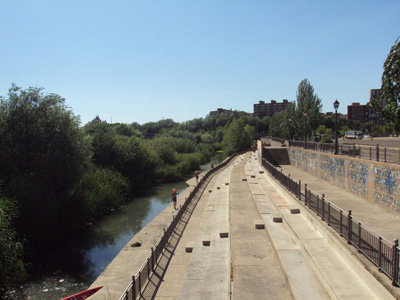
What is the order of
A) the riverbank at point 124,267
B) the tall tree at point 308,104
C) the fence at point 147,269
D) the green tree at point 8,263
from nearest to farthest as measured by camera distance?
the fence at point 147,269
the riverbank at point 124,267
the green tree at point 8,263
the tall tree at point 308,104

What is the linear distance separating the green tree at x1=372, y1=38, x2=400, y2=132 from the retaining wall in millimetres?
2413

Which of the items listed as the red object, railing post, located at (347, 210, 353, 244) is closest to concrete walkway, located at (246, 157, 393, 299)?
railing post, located at (347, 210, 353, 244)

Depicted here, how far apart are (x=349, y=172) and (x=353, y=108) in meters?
173

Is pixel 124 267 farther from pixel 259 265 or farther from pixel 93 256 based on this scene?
pixel 259 265

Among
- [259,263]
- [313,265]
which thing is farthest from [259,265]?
[313,265]

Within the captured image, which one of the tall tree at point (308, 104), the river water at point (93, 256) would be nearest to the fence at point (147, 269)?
the river water at point (93, 256)

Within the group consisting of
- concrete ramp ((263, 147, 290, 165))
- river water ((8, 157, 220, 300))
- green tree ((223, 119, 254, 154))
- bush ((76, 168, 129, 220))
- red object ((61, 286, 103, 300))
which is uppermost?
green tree ((223, 119, 254, 154))

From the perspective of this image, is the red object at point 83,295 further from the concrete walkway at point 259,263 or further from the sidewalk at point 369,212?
the sidewalk at point 369,212

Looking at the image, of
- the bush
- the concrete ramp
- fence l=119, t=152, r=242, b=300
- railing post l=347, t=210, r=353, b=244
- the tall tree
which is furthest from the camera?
the tall tree

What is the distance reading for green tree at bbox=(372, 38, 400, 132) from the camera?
48.5ft

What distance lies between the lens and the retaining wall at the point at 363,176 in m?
13.6

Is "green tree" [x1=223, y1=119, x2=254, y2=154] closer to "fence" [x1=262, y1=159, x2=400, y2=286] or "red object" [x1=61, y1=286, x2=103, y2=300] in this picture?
"fence" [x1=262, y1=159, x2=400, y2=286]

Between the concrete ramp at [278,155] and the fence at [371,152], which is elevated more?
the fence at [371,152]

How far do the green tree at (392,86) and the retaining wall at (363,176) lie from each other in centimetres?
241
